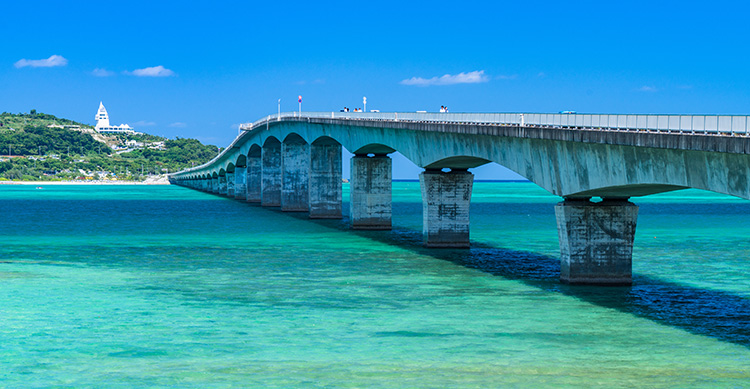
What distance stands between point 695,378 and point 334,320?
12069 mm

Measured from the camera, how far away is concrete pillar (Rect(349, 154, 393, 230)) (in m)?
75.8

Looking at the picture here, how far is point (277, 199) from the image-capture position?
122750 millimetres

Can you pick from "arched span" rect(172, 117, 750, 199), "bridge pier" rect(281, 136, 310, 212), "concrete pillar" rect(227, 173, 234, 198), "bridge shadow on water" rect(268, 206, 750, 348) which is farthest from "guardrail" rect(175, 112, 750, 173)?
"concrete pillar" rect(227, 173, 234, 198)

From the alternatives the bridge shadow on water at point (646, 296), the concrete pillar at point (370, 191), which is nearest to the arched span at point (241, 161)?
the concrete pillar at point (370, 191)

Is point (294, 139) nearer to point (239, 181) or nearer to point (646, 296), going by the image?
point (239, 181)

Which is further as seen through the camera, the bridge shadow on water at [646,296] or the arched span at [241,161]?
the arched span at [241,161]

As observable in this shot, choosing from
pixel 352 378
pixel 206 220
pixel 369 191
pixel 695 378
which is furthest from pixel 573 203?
pixel 206 220

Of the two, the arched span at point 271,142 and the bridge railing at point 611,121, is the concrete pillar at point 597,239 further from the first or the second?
the arched span at point 271,142

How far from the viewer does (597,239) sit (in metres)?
40.4

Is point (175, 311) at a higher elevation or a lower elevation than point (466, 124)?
lower

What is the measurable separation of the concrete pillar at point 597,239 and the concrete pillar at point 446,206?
58.4ft

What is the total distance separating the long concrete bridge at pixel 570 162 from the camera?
30.6 metres

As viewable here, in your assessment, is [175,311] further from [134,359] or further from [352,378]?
[352,378]

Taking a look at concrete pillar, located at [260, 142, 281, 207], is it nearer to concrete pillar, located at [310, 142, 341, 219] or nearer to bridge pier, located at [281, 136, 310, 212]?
bridge pier, located at [281, 136, 310, 212]
